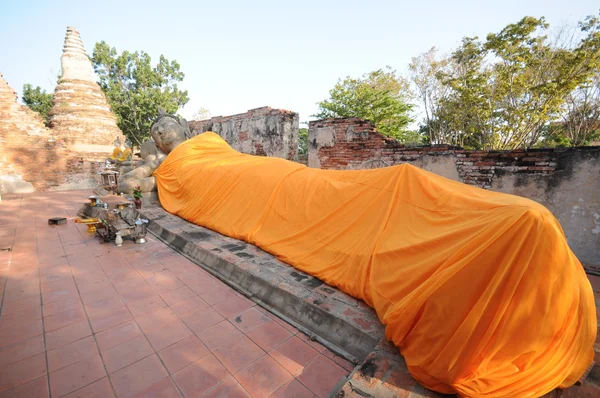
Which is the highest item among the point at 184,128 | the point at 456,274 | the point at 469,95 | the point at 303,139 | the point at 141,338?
the point at 469,95

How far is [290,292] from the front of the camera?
2.39 meters

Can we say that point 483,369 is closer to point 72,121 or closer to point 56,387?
point 56,387

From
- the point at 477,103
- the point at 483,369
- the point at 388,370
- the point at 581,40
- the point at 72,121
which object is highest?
the point at 581,40

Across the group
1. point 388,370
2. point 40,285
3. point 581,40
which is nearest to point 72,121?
point 40,285

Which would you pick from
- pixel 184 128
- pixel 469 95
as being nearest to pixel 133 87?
pixel 184 128

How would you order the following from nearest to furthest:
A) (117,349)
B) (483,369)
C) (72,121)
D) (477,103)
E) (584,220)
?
(483,369), (117,349), (584,220), (477,103), (72,121)

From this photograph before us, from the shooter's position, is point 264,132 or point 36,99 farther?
point 36,99

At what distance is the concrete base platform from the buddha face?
297 centimetres

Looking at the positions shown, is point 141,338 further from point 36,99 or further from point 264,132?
point 36,99

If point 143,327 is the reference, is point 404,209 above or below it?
above

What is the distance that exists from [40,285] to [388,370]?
3.59m

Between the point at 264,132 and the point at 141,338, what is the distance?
613 centimetres

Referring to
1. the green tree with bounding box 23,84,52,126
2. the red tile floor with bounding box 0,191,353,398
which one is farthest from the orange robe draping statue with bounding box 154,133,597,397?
the green tree with bounding box 23,84,52,126

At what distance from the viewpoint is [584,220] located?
3225 mm
